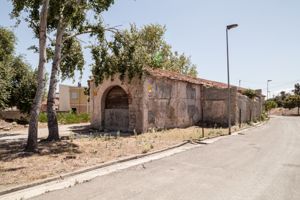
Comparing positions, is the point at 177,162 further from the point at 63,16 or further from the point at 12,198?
the point at 63,16

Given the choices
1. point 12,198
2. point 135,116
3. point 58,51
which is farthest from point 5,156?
point 135,116

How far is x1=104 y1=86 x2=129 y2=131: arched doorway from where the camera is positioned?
60.5 feet

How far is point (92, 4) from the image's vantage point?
13.4 m

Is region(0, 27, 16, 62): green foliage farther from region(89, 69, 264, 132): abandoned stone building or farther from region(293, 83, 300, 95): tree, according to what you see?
region(293, 83, 300, 95): tree

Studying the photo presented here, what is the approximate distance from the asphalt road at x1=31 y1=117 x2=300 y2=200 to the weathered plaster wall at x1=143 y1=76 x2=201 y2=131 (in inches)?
289

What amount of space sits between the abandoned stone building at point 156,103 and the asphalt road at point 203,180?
A: 23.7 ft

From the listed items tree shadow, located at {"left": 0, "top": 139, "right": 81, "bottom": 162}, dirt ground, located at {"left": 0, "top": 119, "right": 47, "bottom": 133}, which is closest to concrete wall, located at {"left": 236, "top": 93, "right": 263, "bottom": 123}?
tree shadow, located at {"left": 0, "top": 139, "right": 81, "bottom": 162}

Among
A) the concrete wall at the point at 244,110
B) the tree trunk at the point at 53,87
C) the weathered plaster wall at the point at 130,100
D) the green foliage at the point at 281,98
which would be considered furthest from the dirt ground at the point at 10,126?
the green foliage at the point at 281,98

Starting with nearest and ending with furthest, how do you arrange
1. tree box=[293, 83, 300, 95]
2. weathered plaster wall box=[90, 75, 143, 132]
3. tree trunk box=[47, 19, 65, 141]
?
tree trunk box=[47, 19, 65, 141]
weathered plaster wall box=[90, 75, 143, 132]
tree box=[293, 83, 300, 95]

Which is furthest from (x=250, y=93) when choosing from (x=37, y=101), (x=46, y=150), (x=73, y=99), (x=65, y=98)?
(x=65, y=98)

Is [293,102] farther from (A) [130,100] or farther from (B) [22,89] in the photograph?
(B) [22,89]

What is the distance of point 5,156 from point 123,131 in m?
8.92

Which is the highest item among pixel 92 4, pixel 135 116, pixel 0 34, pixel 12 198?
pixel 0 34

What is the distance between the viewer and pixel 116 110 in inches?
745
